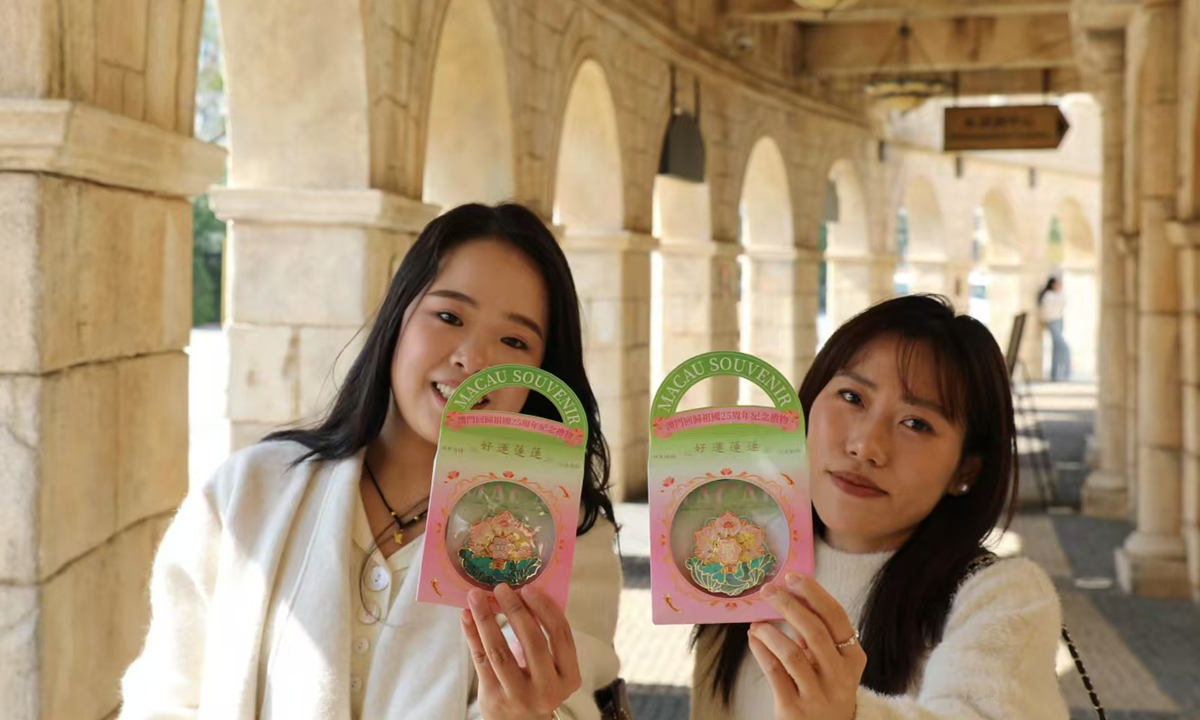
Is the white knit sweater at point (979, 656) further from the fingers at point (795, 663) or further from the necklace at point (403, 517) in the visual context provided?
the necklace at point (403, 517)

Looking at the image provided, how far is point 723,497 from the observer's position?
4.73 ft

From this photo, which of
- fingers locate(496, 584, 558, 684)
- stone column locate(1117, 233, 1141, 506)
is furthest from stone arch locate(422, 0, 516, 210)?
fingers locate(496, 584, 558, 684)

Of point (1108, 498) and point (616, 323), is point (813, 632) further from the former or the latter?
point (1108, 498)

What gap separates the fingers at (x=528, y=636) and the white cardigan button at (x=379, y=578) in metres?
0.24

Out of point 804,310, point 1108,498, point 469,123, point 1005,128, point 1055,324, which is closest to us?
point 469,123

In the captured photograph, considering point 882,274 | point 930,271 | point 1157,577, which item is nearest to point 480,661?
point 1157,577

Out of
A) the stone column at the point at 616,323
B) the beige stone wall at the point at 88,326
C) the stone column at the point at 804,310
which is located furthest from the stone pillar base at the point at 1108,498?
the beige stone wall at the point at 88,326

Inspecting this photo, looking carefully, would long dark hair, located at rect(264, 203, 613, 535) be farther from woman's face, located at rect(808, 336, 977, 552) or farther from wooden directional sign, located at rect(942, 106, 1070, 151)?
wooden directional sign, located at rect(942, 106, 1070, 151)

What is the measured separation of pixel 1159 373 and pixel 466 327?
5675 millimetres

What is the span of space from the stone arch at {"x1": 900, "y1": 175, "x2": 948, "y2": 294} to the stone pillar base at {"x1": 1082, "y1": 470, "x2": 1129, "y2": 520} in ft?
31.4

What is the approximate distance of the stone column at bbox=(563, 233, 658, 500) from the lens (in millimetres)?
8453

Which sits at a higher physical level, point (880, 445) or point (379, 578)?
point (880, 445)

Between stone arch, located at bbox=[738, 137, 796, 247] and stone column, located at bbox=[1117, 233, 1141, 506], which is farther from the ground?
stone arch, located at bbox=[738, 137, 796, 247]

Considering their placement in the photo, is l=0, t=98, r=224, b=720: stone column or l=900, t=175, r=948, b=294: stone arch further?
l=900, t=175, r=948, b=294: stone arch
